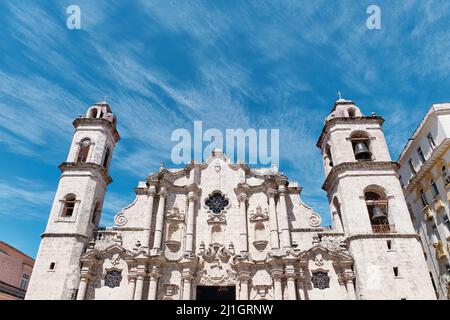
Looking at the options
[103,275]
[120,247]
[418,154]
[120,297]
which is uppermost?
[418,154]

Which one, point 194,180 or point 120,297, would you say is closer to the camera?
point 120,297

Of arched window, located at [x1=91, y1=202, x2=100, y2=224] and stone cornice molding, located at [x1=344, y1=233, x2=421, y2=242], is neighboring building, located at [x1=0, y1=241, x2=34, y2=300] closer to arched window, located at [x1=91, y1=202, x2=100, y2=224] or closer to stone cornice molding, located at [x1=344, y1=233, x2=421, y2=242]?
arched window, located at [x1=91, y1=202, x2=100, y2=224]

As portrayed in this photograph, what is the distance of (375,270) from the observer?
1980cm

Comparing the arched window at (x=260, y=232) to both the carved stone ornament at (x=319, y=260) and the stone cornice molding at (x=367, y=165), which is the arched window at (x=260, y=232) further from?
the stone cornice molding at (x=367, y=165)

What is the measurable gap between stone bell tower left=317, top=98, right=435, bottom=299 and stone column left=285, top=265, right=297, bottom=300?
12.8 feet

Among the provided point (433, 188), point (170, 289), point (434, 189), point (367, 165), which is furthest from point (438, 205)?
point (170, 289)

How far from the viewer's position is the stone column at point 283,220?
22.1 metres

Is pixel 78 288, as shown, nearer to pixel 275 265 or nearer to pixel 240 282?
pixel 240 282

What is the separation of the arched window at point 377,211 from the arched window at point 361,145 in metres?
2.93

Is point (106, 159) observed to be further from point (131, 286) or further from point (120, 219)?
point (131, 286)

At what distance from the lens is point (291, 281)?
20.2m

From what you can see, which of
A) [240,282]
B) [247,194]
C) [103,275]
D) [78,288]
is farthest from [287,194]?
[78,288]

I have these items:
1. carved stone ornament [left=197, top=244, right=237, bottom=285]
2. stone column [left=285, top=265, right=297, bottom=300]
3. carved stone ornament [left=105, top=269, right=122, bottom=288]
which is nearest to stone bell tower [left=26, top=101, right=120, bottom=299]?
carved stone ornament [left=105, top=269, right=122, bottom=288]

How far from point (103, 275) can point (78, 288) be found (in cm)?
159
